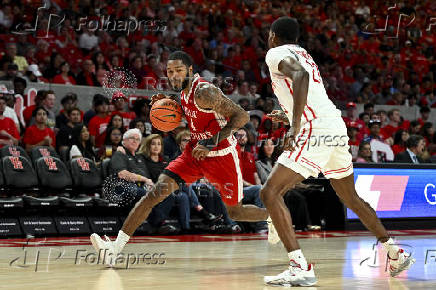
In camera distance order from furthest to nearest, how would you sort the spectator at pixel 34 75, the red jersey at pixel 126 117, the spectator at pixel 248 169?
the spectator at pixel 34 75, the red jersey at pixel 126 117, the spectator at pixel 248 169

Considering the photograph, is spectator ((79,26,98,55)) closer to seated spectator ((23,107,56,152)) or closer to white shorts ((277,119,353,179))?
seated spectator ((23,107,56,152))

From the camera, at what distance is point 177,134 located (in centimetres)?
1051

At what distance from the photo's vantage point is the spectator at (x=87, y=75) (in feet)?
39.3

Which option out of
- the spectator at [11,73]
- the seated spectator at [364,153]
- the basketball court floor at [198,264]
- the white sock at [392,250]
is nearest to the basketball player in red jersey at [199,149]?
the basketball court floor at [198,264]

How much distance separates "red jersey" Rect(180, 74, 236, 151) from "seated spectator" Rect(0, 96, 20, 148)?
437cm

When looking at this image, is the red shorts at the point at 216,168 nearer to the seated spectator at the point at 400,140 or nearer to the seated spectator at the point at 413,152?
the seated spectator at the point at 413,152

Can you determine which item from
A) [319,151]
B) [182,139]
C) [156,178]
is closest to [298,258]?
[319,151]

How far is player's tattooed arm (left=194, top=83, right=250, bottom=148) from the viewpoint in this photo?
5.91 m

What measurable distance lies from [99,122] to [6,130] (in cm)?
143

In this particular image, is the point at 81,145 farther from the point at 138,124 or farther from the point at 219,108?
the point at 219,108

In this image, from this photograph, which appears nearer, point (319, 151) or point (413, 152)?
point (319, 151)

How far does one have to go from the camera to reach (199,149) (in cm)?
562

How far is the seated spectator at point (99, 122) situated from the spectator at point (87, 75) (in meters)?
1.08

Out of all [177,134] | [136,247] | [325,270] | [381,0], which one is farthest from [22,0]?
[381,0]
